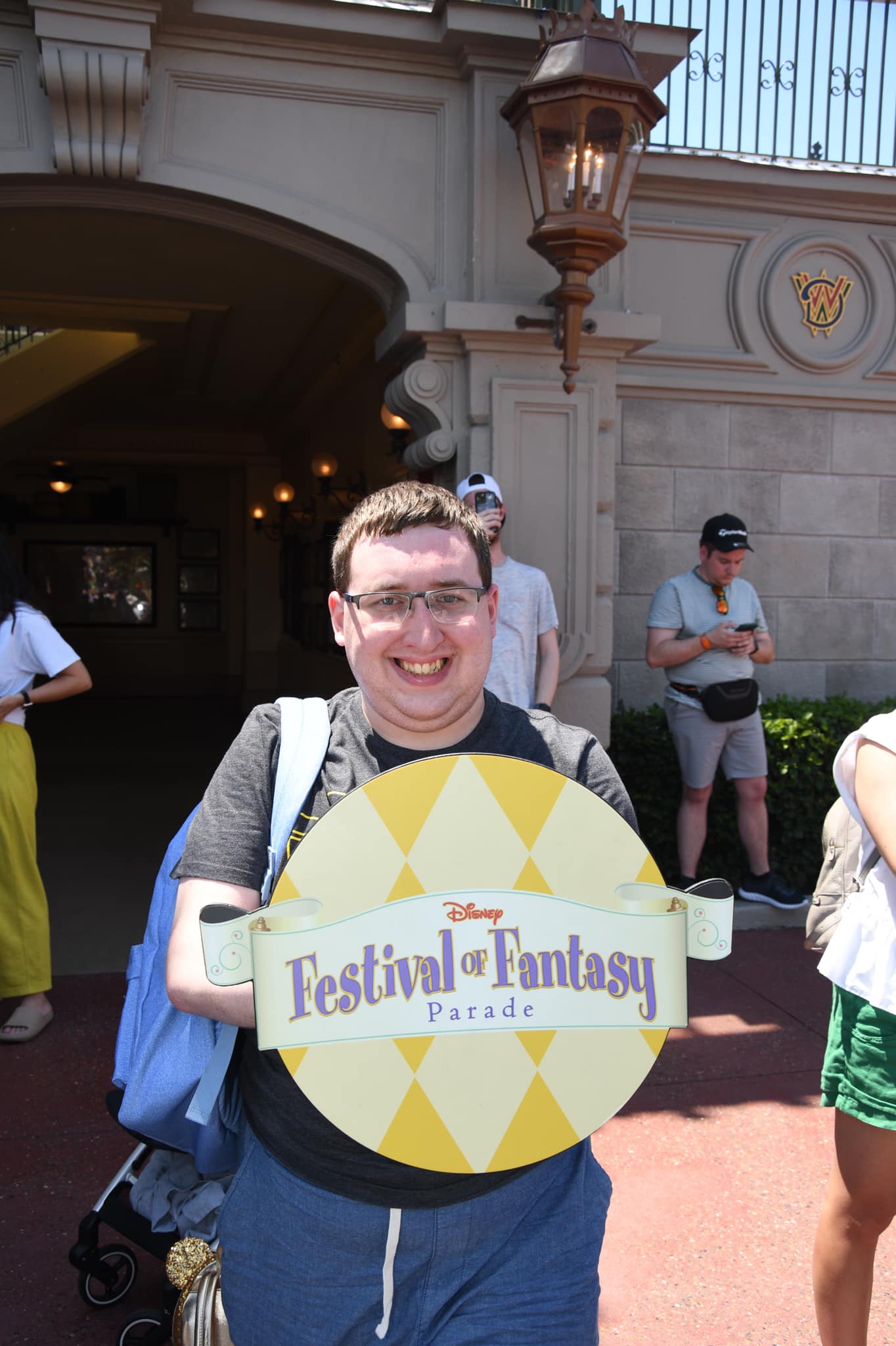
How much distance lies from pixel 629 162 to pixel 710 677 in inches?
88.5

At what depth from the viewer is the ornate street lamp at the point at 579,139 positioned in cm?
415

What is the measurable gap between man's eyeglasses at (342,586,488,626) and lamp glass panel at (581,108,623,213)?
3.45 m

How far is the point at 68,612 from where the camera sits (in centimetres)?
1822

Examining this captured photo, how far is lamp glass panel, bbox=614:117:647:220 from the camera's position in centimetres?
434

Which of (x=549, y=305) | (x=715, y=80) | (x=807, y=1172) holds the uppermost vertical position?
(x=715, y=80)

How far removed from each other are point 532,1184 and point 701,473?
5.11 metres

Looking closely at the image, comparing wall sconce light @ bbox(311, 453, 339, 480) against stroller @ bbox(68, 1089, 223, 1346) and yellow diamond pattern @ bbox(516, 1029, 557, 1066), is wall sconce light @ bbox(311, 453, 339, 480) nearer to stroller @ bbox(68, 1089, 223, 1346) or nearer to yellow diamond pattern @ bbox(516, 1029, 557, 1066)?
stroller @ bbox(68, 1089, 223, 1346)

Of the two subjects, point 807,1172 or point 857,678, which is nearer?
point 807,1172

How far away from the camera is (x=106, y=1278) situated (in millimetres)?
2344

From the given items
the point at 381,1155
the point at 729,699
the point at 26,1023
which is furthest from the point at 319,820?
the point at 729,699

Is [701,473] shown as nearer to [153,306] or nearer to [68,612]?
[153,306]

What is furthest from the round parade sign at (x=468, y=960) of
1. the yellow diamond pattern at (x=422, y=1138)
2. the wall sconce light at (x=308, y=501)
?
the wall sconce light at (x=308, y=501)

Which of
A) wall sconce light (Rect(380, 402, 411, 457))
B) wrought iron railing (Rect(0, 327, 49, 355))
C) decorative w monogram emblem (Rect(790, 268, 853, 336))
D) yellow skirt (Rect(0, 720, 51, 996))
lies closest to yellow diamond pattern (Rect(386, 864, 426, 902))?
yellow skirt (Rect(0, 720, 51, 996))

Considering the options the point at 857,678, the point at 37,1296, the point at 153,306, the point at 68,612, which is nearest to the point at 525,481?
the point at 857,678
